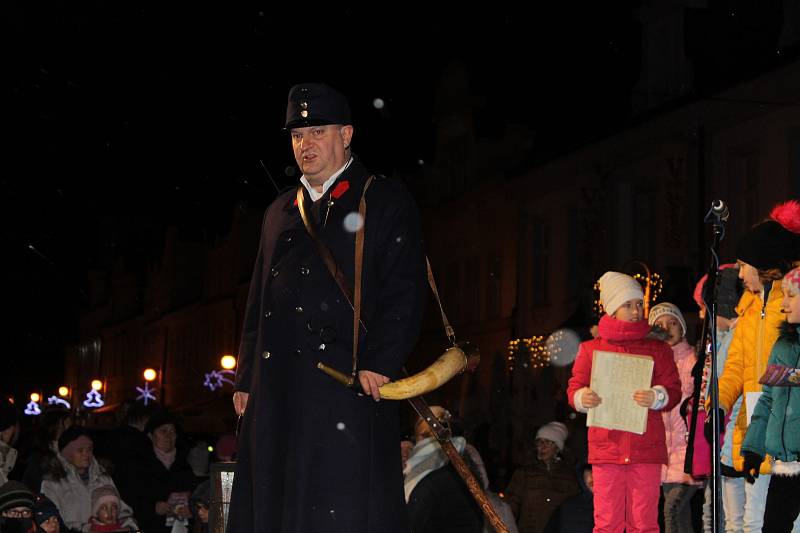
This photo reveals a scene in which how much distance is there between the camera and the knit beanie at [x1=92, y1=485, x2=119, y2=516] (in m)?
13.4

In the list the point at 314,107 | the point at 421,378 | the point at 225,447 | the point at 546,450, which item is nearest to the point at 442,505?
the point at 421,378

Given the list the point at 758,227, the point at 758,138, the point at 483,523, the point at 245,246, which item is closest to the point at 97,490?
the point at 483,523

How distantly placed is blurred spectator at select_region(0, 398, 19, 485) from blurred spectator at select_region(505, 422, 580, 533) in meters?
5.47

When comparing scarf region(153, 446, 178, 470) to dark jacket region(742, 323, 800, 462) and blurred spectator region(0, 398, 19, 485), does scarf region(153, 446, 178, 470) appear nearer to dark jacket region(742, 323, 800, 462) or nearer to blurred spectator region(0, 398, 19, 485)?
blurred spectator region(0, 398, 19, 485)

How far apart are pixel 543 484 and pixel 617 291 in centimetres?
482

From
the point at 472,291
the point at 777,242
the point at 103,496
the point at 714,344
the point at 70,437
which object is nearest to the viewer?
the point at 714,344

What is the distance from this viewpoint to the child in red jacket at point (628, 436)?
1023 centimetres

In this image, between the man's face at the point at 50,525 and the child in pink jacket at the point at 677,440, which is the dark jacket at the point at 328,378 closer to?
the child in pink jacket at the point at 677,440

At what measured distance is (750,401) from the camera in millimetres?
8891

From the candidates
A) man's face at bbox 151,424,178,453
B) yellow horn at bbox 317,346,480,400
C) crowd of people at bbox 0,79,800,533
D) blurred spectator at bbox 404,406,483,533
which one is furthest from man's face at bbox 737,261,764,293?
man's face at bbox 151,424,178,453

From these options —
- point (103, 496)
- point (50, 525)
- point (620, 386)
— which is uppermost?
point (620, 386)

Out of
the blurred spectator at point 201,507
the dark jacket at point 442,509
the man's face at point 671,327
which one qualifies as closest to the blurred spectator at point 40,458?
the blurred spectator at point 201,507

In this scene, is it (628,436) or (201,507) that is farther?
(201,507)

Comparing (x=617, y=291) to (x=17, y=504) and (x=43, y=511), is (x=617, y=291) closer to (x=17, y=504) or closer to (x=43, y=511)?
(x=17, y=504)
